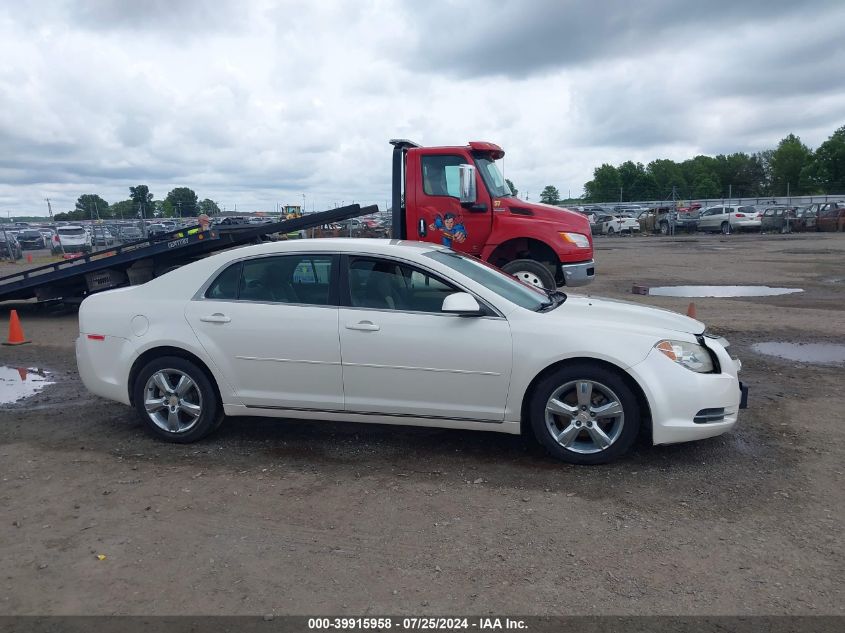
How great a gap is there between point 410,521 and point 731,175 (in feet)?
388

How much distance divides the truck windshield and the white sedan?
476cm

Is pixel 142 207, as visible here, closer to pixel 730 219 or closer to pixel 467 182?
pixel 467 182

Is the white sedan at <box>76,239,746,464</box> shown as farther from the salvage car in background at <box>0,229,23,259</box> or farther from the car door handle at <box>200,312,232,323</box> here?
the salvage car in background at <box>0,229,23,259</box>

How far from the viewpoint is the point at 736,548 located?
367 centimetres

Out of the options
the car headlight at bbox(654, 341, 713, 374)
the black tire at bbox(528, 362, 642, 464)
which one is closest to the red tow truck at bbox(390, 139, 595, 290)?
the car headlight at bbox(654, 341, 713, 374)

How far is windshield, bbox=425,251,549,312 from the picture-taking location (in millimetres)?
5266

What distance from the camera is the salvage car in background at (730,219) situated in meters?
39.1

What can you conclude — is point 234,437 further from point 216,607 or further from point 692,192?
point 692,192

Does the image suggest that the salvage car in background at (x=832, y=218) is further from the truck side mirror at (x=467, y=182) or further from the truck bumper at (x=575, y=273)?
the truck side mirror at (x=467, y=182)

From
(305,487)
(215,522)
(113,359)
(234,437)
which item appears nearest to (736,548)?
(305,487)

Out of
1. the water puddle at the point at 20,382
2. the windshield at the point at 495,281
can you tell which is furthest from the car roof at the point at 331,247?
the water puddle at the point at 20,382

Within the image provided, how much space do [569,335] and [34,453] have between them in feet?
13.4

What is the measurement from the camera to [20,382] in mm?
7746

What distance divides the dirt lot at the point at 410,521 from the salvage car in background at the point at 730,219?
36.3 meters
